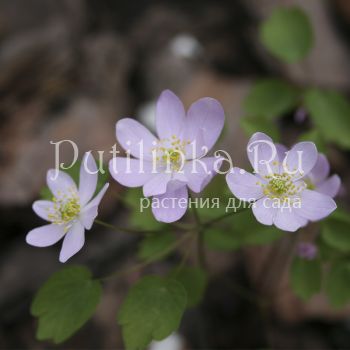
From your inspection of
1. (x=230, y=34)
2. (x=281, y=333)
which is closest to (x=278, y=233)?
(x=281, y=333)

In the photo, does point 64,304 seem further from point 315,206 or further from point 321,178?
point 321,178

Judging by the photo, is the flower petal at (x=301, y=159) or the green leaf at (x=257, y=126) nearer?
the flower petal at (x=301, y=159)

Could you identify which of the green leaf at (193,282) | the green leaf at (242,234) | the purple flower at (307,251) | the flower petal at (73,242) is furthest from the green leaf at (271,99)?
the flower petal at (73,242)

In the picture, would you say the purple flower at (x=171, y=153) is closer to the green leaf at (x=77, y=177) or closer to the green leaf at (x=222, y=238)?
the green leaf at (x=77, y=177)

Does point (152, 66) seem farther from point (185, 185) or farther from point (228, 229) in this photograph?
point (185, 185)

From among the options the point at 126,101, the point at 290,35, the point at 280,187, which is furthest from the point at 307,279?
the point at 126,101

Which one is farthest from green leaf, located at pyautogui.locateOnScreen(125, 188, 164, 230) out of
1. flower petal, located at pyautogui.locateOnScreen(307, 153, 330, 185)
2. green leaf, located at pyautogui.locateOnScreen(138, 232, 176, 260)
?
flower petal, located at pyautogui.locateOnScreen(307, 153, 330, 185)
